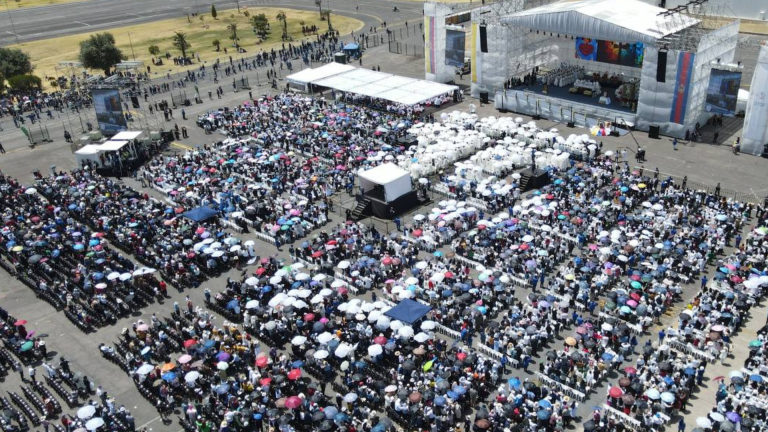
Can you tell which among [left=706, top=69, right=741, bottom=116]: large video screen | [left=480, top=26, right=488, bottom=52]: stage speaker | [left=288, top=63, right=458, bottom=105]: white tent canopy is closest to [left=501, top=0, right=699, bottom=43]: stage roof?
[left=480, top=26, right=488, bottom=52]: stage speaker

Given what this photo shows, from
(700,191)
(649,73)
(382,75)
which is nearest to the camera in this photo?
(700,191)

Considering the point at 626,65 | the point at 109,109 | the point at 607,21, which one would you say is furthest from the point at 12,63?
the point at 626,65

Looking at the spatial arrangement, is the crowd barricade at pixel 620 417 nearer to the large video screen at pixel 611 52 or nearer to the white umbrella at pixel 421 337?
the white umbrella at pixel 421 337

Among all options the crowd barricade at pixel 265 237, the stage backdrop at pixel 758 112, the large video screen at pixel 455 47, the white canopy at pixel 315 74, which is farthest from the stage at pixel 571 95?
the crowd barricade at pixel 265 237

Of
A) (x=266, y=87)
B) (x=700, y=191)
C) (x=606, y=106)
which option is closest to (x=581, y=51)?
(x=606, y=106)

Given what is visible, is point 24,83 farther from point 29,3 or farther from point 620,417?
point 620,417

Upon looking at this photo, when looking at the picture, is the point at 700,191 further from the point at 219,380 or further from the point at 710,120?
the point at 219,380
